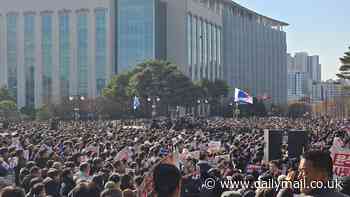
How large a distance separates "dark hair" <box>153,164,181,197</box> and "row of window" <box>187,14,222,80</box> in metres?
95.8

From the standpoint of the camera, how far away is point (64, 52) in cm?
10038

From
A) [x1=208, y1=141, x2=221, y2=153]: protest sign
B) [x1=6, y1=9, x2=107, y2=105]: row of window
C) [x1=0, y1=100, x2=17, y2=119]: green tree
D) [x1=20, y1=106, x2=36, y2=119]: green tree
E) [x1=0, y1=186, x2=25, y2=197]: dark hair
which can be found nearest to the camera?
[x1=0, y1=186, x2=25, y2=197]: dark hair

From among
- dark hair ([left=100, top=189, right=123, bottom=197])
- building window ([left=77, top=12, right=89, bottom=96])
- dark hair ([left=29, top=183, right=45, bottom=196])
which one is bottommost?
dark hair ([left=29, top=183, right=45, bottom=196])

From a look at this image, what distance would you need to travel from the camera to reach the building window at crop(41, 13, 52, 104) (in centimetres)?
10112

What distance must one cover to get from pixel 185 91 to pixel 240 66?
A: 49705mm

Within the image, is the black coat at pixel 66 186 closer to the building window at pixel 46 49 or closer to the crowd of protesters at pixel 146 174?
the crowd of protesters at pixel 146 174

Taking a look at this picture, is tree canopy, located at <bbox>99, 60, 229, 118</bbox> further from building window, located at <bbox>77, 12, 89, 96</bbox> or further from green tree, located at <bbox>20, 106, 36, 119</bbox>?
building window, located at <bbox>77, 12, 89, 96</bbox>

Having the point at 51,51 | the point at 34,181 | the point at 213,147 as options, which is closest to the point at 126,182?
the point at 34,181

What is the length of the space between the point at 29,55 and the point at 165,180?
332 ft

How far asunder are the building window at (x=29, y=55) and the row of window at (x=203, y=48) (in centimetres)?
2385

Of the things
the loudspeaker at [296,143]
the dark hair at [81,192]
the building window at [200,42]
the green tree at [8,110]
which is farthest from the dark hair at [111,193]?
the building window at [200,42]

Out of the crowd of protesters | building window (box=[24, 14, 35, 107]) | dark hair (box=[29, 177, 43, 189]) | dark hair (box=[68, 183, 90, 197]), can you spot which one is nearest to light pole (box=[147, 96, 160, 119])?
building window (box=[24, 14, 35, 107])

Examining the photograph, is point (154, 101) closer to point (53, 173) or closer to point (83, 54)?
point (83, 54)

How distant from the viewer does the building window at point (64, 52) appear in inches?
3922
